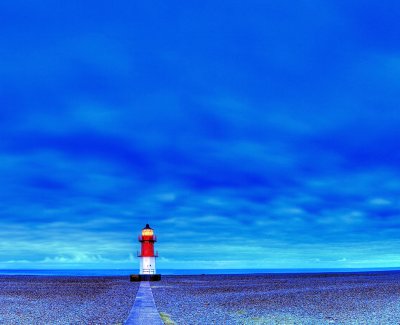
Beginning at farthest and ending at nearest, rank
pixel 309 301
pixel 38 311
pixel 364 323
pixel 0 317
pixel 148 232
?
pixel 148 232 < pixel 309 301 < pixel 38 311 < pixel 0 317 < pixel 364 323

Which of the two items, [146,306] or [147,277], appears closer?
[146,306]

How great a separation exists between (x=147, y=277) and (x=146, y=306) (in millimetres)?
27620

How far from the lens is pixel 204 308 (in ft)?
73.1

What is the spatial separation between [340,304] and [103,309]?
10809 mm

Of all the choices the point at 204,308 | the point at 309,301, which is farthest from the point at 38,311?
the point at 309,301

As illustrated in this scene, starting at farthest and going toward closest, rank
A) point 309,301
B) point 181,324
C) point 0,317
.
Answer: point 309,301 → point 0,317 → point 181,324

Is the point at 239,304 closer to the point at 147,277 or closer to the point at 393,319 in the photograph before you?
the point at 393,319

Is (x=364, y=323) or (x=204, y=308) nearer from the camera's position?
(x=364, y=323)

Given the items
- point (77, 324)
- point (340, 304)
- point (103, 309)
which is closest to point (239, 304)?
point (340, 304)

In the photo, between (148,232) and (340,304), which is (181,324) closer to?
(340,304)

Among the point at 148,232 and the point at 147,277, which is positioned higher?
the point at 148,232

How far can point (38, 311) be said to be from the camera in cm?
2186

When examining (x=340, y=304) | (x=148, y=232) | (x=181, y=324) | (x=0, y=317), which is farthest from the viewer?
Result: (x=148, y=232)

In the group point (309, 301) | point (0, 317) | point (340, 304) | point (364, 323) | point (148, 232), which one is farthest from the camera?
point (148, 232)
